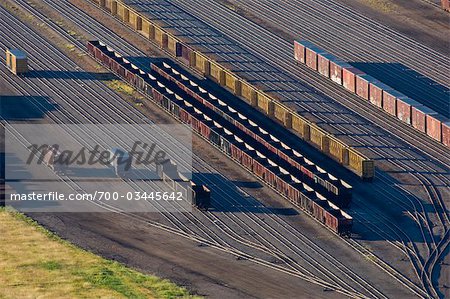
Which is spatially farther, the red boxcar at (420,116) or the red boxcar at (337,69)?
the red boxcar at (337,69)

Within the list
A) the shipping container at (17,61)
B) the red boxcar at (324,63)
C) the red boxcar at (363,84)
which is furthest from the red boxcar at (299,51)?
the shipping container at (17,61)

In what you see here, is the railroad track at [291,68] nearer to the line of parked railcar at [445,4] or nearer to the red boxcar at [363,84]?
the red boxcar at [363,84]

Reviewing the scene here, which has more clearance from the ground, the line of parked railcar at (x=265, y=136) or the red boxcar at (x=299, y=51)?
the red boxcar at (x=299, y=51)

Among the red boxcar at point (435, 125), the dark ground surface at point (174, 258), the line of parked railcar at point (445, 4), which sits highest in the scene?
the line of parked railcar at point (445, 4)

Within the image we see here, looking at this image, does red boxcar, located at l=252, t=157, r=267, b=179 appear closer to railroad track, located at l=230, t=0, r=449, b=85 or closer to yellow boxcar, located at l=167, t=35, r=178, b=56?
railroad track, located at l=230, t=0, r=449, b=85

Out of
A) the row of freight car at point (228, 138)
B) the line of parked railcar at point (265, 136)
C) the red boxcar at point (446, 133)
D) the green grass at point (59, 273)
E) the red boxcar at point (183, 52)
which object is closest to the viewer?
the green grass at point (59, 273)

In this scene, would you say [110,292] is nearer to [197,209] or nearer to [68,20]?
[197,209]

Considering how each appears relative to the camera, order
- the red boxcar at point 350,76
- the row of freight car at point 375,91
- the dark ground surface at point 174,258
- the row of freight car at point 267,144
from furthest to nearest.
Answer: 1. the red boxcar at point 350,76
2. the row of freight car at point 375,91
3. the row of freight car at point 267,144
4. the dark ground surface at point 174,258
